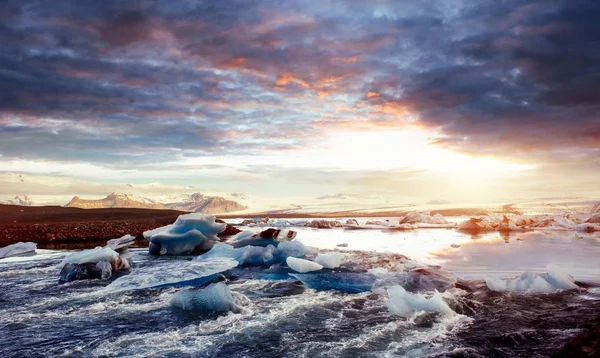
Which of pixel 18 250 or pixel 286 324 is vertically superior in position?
pixel 18 250

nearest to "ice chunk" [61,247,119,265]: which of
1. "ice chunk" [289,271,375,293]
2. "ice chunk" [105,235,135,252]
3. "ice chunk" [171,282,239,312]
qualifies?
"ice chunk" [171,282,239,312]

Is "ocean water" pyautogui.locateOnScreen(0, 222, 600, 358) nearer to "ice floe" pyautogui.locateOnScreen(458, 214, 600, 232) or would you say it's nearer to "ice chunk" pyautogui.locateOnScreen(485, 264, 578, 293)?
"ice chunk" pyautogui.locateOnScreen(485, 264, 578, 293)

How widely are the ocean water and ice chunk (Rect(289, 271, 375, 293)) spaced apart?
0.33 m

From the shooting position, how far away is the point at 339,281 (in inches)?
368

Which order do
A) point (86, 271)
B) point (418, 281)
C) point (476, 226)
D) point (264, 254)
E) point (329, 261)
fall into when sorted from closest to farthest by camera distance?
point (418, 281)
point (86, 271)
point (329, 261)
point (264, 254)
point (476, 226)

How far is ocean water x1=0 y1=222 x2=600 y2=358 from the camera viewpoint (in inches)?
196

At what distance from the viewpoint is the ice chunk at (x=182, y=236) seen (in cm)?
1688

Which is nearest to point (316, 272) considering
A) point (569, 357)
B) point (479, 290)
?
point (479, 290)

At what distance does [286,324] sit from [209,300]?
1.82m

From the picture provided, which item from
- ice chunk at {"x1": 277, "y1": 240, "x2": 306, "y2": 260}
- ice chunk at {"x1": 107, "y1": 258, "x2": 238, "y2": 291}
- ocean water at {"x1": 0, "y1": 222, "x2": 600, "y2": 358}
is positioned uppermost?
ice chunk at {"x1": 277, "y1": 240, "x2": 306, "y2": 260}

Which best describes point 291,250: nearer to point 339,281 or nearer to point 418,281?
point 339,281

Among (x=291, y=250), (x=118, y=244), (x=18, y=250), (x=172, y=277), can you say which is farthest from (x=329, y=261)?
(x=18, y=250)

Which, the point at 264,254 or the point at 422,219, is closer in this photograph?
the point at 264,254

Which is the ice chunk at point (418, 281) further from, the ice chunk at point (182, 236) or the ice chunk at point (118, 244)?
the ice chunk at point (118, 244)
